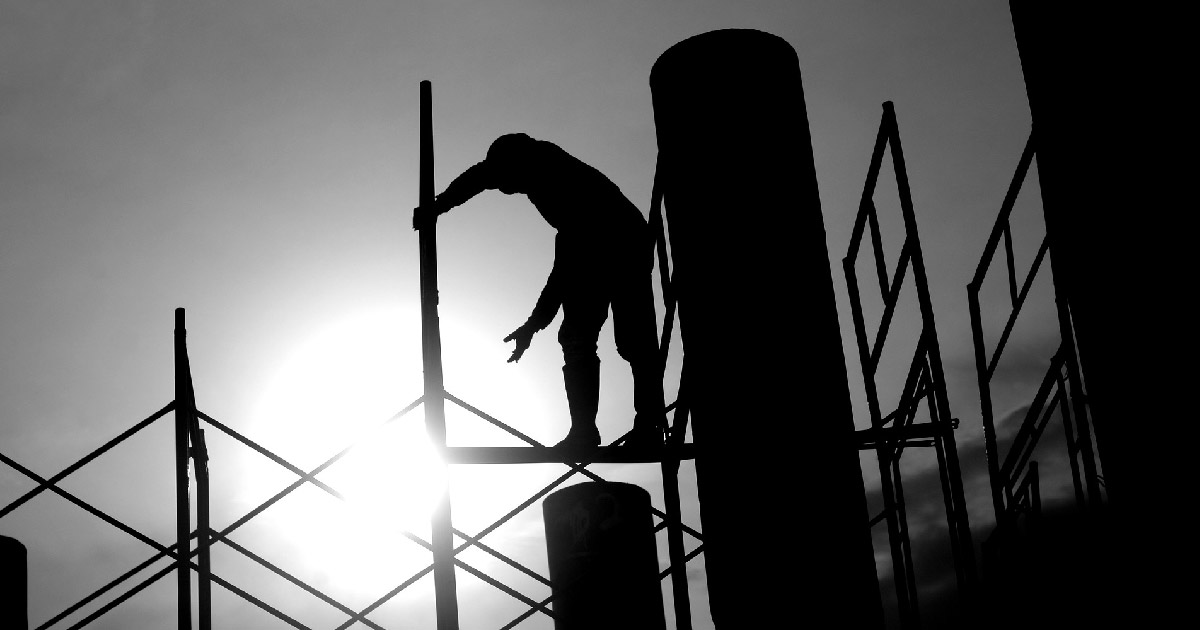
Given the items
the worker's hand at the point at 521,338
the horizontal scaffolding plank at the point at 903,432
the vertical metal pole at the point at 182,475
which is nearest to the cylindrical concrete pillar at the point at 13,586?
the vertical metal pole at the point at 182,475

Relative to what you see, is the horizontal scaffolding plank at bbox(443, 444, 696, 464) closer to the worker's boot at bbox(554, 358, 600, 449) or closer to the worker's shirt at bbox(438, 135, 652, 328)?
the worker's boot at bbox(554, 358, 600, 449)

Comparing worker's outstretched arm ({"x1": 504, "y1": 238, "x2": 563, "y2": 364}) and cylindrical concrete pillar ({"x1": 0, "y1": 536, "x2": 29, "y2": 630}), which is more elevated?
worker's outstretched arm ({"x1": 504, "y1": 238, "x2": 563, "y2": 364})

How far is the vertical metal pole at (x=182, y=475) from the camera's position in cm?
732

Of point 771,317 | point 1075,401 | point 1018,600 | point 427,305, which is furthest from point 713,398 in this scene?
point 1075,401

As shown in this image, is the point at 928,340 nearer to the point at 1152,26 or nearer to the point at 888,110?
the point at 888,110

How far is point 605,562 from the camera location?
12.6 ft

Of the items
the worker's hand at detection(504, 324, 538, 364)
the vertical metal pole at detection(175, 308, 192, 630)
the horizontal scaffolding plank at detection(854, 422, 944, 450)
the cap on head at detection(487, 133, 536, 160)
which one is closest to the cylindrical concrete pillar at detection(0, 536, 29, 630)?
the vertical metal pole at detection(175, 308, 192, 630)

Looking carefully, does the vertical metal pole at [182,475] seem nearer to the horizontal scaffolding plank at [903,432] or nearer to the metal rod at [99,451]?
the metal rod at [99,451]

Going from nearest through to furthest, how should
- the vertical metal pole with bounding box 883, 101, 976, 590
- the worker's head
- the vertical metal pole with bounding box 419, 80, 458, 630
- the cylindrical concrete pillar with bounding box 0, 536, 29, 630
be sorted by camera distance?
the vertical metal pole with bounding box 419, 80, 458, 630, the vertical metal pole with bounding box 883, 101, 976, 590, the cylindrical concrete pillar with bounding box 0, 536, 29, 630, the worker's head

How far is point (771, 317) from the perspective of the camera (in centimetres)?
212

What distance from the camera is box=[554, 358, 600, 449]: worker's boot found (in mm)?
5375

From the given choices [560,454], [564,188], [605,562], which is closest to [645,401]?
[560,454]

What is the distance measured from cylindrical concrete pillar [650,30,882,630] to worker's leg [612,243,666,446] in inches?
111

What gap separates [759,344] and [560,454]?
2.14 metres
